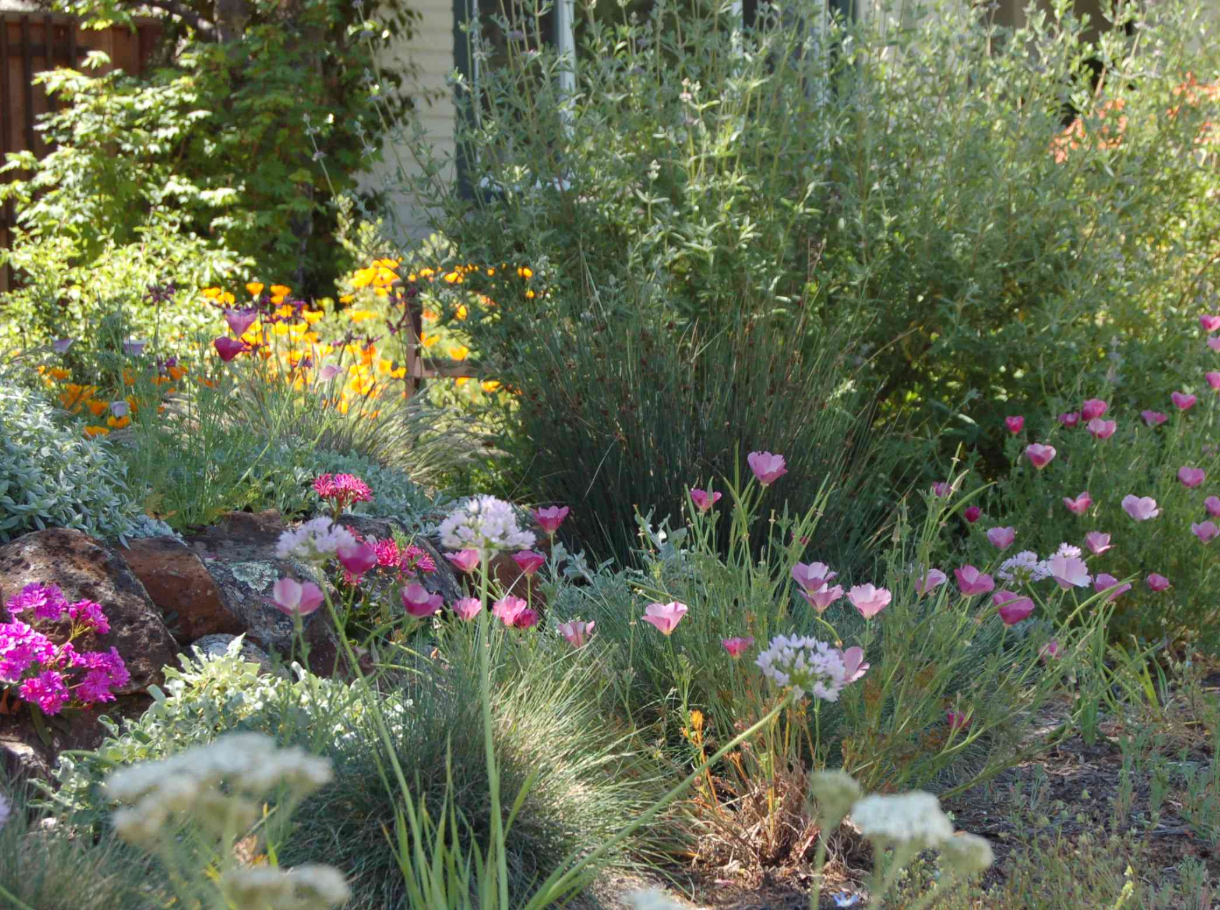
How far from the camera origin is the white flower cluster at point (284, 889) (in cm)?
106

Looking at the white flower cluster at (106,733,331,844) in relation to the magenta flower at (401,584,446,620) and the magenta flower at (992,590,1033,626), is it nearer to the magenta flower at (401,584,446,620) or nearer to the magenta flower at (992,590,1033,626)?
the magenta flower at (401,584,446,620)

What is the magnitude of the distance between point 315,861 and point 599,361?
2.22 m

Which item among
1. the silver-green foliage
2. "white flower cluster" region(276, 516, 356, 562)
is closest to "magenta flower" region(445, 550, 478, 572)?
"white flower cluster" region(276, 516, 356, 562)

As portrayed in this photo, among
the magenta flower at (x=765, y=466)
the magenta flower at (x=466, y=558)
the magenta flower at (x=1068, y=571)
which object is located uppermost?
the magenta flower at (x=466, y=558)

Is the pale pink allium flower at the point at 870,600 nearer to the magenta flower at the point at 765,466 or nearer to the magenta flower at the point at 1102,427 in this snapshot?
the magenta flower at the point at 765,466

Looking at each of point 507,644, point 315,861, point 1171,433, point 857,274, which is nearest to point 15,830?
point 315,861

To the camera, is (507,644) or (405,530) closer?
(507,644)

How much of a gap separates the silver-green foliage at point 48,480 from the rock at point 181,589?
0.14m

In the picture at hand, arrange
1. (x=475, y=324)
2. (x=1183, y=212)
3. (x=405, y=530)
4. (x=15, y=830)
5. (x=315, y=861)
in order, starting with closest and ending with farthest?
(x=15, y=830) → (x=315, y=861) → (x=405, y=530) → (x=475, y=324) → (x=1183, y=212)

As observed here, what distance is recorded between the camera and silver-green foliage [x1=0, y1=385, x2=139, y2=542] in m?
2.92

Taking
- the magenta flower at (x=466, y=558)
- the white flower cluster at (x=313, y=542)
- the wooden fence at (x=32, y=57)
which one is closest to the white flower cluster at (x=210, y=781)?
the white flower cluster at (x=313, y=542)

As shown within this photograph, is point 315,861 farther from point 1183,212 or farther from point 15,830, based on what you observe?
point 1183,212

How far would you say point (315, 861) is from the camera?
6.90ft

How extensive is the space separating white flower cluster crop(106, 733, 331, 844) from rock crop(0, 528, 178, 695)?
61.4 inches
